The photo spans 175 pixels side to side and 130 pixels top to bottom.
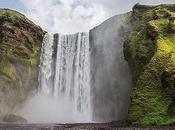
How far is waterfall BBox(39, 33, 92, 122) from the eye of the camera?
8138cm

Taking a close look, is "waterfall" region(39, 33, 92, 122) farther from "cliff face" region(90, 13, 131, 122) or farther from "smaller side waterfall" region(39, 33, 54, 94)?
"cliff face" region(90, 13, 131, 122)

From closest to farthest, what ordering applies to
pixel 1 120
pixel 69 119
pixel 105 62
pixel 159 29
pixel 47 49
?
pixel 159 29, pixel 1 120, pixel 69 119, pixel 105 62, pixel 47 49

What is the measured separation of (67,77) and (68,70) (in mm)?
1682

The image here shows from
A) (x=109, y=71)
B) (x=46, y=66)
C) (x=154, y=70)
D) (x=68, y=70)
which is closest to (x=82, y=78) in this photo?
(x=68, y=70)

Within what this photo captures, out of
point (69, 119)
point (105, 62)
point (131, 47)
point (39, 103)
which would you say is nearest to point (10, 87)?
point (39, 103)

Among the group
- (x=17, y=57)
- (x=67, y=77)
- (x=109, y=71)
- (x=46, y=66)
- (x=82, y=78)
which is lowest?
(x=82, y=78)

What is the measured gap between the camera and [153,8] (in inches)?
3051

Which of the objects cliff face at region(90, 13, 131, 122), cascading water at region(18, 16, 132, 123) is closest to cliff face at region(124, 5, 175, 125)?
cliff face at region(90, 13, 131, 122)

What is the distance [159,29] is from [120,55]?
17.6 metres

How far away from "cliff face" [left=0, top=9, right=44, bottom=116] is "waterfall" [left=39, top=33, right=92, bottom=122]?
2.19 metres

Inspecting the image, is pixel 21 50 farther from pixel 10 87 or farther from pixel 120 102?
pixel 120 102

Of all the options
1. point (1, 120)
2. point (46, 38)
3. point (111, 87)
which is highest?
point (46, 38)

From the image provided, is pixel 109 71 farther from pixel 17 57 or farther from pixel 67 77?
pixel 17 57

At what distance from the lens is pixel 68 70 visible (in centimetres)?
8575
